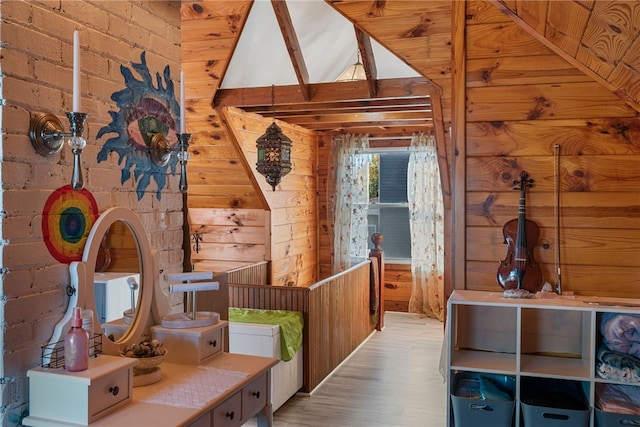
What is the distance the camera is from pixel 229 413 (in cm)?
184

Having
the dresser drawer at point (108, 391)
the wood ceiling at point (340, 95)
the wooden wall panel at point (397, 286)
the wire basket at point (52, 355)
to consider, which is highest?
the wood ceiling at point (340, 95)

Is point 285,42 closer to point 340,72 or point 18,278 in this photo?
point 340,72

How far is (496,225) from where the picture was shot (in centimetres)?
270

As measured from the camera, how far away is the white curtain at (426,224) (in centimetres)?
→ 673

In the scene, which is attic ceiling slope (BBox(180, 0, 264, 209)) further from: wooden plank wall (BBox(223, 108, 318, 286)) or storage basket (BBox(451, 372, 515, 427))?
storage basket (BBox(451, 372, 515, 427))

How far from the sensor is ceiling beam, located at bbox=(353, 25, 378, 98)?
3.76 metres

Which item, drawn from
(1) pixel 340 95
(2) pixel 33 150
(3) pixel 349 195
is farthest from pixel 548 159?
(3) pixel 349 195

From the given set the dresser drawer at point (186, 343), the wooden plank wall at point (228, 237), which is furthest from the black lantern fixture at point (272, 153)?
the dresser drawer at point (186, 343)

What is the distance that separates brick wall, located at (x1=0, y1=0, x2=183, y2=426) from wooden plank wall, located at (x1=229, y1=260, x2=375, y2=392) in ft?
7.54

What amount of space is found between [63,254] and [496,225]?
190 cm

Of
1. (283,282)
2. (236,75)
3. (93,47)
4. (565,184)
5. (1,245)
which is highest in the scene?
(236,75)

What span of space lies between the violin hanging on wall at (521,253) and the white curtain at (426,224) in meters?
4.09

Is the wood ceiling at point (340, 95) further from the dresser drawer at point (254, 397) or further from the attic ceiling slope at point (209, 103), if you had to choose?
the dresser drawer at point (254, 397)

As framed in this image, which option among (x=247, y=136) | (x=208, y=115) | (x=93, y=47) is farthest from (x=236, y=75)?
(x=93, y=47)
